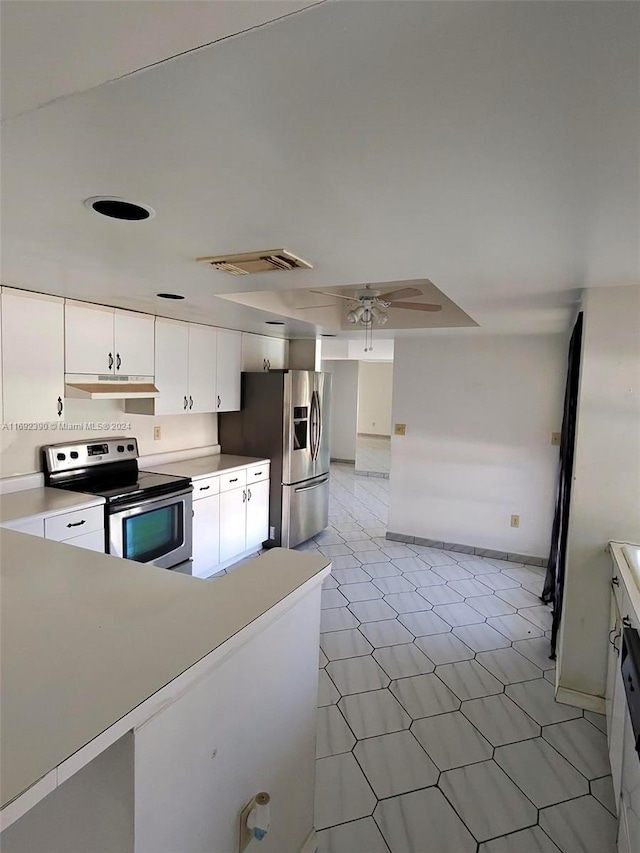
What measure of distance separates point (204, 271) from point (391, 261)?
31.8 inches

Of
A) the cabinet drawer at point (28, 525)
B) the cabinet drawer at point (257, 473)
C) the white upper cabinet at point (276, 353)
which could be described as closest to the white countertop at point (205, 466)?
the cabinet drawer at point (257, 473)

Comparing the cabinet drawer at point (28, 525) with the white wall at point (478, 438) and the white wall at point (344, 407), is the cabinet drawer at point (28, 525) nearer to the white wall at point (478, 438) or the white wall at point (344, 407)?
the white wall at point (478, 438)

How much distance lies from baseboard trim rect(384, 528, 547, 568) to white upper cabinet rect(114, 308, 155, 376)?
2983 mm

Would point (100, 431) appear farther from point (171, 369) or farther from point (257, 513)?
point (257, 513)

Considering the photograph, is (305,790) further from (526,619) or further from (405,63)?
(526,619)

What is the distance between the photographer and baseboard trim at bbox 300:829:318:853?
5.25 feet

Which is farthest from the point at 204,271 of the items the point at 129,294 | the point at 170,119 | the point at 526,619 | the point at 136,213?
the point at 526,619

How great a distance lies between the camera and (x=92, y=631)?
108cm

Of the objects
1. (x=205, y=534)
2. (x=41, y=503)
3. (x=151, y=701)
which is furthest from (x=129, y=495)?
(x=151, y=701)

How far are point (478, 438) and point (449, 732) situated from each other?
283cm

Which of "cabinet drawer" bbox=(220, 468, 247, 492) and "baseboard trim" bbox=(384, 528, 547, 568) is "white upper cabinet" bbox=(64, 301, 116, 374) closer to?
"cabinet drawer" bbox=(220, 468, 247, 492)

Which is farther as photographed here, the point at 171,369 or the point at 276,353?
the point at 276,353

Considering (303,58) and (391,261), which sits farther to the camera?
(391,261)

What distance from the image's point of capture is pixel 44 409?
2920mm
